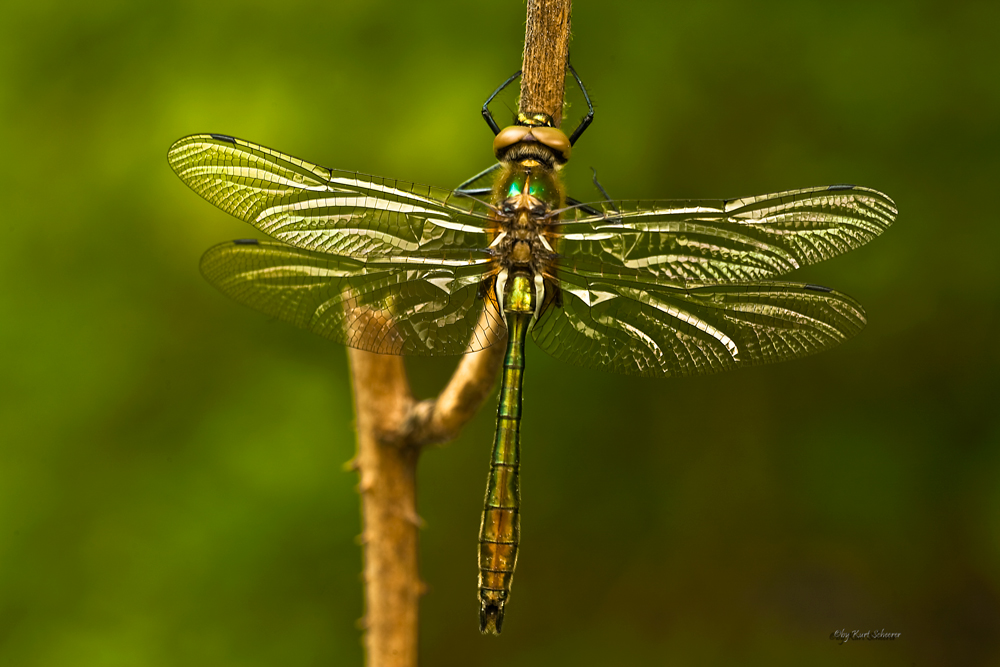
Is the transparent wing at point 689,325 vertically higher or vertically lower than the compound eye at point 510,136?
lower

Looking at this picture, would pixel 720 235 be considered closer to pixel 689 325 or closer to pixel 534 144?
pixel 689 325

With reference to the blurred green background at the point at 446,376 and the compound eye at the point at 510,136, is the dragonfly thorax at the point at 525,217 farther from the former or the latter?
the blurred green background at the point at 446,376

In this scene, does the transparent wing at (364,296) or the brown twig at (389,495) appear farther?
the brown twig at (389,495)
